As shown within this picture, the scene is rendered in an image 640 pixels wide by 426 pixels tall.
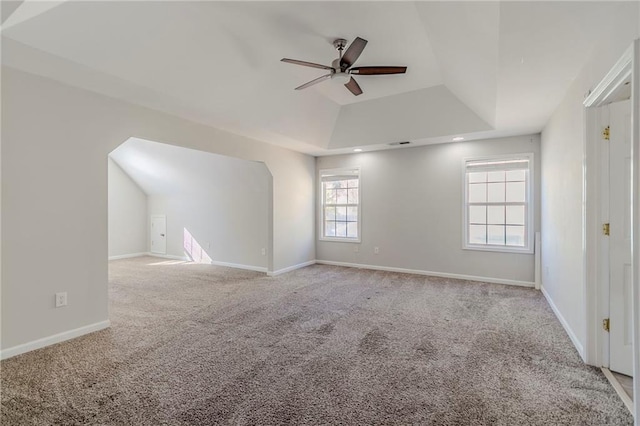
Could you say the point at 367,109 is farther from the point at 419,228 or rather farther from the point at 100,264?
the point at 100,264

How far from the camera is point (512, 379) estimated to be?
224cm

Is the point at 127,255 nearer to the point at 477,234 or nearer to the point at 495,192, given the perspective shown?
the point at 477,234

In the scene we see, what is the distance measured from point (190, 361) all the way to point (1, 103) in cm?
275

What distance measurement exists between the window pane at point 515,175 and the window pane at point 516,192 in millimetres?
69

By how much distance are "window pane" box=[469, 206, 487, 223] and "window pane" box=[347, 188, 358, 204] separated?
88.7 inches

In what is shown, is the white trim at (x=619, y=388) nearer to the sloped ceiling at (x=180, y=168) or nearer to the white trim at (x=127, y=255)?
the sloped ceiling at (x=180, y=168)

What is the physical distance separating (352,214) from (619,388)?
4.81m

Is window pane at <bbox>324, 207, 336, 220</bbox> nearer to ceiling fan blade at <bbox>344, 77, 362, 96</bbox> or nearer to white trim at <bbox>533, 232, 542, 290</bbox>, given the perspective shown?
ceiling fan blade at <bbox>344, 77, 362, 96</bbox>

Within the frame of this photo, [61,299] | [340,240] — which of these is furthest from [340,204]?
[61,299]

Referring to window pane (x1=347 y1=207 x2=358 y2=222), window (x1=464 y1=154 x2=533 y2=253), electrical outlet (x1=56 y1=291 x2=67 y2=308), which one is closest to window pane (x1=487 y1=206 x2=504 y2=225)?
window (x1=464 y1=154 x2=533 y2=253)

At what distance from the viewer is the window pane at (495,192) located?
5.16 metres

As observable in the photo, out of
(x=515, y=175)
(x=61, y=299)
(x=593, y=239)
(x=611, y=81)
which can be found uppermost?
(x=611, y=81)

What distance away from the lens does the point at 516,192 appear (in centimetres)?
504

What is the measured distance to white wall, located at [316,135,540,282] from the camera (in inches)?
199
